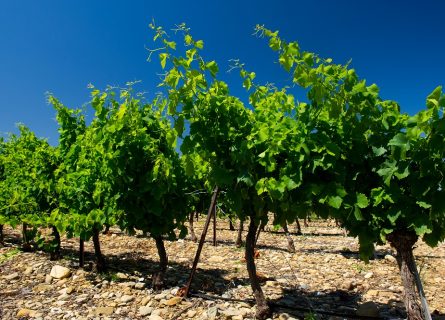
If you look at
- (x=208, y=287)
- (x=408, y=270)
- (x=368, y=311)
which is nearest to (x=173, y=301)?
(x=208, y=287)

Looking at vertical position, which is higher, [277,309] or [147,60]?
[147,60]

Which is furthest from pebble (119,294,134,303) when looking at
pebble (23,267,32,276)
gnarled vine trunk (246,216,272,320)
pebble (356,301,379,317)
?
pebble (356,301,379,317)

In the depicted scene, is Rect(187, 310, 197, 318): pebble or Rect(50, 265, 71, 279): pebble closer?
Rect(187, 310, 197, 318): pebble

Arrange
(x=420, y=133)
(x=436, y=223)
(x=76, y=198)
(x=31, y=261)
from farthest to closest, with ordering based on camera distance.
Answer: (x=31, y=261), (x=76, y=198), (x=436, y=223), (x=420, y=133)

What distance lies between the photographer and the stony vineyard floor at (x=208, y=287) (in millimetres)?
6656

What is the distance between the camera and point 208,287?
802cm

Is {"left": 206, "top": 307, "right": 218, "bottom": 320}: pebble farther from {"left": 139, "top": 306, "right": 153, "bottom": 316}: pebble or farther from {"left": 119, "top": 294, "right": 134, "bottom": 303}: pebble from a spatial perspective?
{"left": 119, "top": 294, "right": 134, "bottom": 303}: pebble

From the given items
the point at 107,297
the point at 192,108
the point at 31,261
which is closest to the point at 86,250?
the point at 31,261

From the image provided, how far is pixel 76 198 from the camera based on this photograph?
28.9 ft

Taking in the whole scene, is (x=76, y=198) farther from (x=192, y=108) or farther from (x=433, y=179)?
(x=433, y=179)

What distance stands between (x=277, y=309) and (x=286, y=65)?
171 inches

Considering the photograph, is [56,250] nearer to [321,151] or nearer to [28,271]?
[28,271]

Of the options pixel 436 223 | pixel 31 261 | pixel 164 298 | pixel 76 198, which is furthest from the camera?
pixel 31 261

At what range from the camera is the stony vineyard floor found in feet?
21.8
